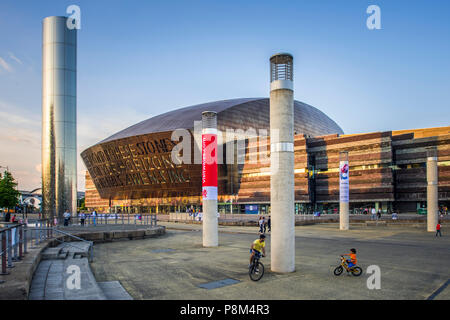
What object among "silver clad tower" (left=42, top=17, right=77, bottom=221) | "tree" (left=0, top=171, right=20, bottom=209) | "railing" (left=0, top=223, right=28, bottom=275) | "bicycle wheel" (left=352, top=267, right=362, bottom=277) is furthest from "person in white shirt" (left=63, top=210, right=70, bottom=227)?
"tree" (left=0, top=171, right=20, bottom=209)

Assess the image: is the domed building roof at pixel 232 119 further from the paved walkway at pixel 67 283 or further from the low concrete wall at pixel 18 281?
the low concrete wall at pixel 18 281

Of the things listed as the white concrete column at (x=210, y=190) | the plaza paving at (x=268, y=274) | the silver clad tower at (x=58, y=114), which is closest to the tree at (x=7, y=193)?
the silver clad tower at (x=58, y=114)

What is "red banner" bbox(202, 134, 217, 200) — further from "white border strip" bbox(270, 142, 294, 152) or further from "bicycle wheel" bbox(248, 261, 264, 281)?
"bicycle wheel" bbox(248, 261, 264, 281)

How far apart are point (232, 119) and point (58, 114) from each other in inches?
3035

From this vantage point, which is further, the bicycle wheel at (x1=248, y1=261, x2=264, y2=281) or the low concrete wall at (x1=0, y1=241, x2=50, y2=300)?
the bicycle wheel at (x1=248, y1=261, x2=264, y2=281)

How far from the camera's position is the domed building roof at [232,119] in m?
93.8

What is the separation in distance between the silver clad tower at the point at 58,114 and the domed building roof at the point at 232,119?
2402 inches

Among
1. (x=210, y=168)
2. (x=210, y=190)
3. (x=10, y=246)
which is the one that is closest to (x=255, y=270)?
(x=10, y=246)

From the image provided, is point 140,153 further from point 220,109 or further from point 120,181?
point 220,109

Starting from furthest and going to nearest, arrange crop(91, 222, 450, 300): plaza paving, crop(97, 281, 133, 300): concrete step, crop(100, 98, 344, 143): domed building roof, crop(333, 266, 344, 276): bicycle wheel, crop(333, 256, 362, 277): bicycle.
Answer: crop(100, 98, 344, 143): domed building roof, crop(333, 266, 344, 276): bicycle wheel, crop(333, 256, 362, 277): bicycle, crop(91, 222, 450, 300): plaza paving, crop(97, 281, 133, 300): concrete step

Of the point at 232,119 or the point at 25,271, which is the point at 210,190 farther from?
the point at 232,119

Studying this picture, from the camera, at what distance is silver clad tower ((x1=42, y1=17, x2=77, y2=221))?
24672 mm

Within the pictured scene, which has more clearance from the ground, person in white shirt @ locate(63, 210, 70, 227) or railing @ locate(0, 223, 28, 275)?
railing @ locate(0, 223, 28, 275)

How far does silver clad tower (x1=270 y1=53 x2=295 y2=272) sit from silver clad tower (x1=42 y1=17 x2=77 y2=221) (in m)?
17.0
